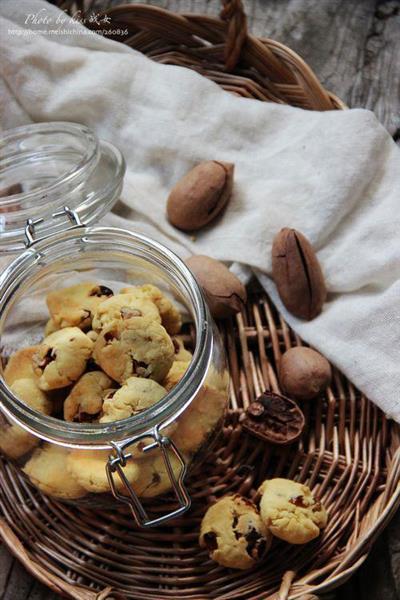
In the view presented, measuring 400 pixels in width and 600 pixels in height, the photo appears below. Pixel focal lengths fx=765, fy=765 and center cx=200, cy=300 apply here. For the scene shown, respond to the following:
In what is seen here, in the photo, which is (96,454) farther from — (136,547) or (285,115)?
(285,115)

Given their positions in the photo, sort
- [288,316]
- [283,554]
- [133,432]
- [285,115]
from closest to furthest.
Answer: [133,432] → [283,554] → [288,316] → [285,115]

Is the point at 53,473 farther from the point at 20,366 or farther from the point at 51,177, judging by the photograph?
the point at 51,177

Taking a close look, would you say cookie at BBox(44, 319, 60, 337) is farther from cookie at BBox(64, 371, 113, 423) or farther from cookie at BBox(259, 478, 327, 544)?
cookie at BBox(259, 478, 327, 544)

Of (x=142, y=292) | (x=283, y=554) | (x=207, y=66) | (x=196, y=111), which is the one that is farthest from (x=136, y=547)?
(x=207, y=66)

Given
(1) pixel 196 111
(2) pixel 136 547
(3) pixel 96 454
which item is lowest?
(2) pixel 136 547

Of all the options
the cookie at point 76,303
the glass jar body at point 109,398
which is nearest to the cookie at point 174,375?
the glass jar body at point 109,398

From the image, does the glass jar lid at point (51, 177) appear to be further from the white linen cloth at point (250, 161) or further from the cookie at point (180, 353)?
the cookie at point (180, 353)

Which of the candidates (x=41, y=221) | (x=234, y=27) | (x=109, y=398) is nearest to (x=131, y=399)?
(x=109, y=398)
